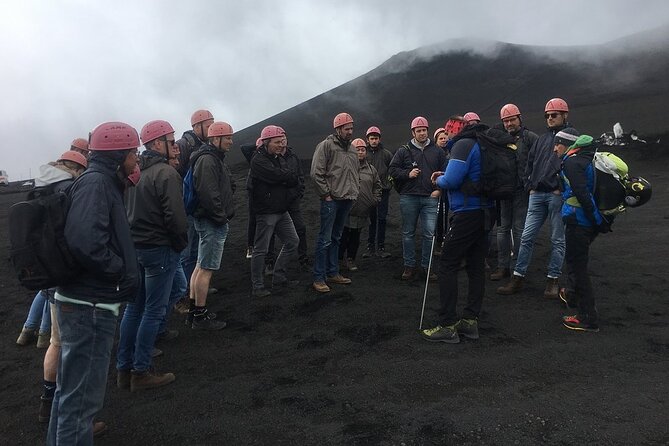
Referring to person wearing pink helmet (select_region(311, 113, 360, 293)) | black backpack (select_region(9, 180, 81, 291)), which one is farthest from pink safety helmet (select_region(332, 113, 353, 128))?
black backpack (select_region(9, 180, 81, 291))

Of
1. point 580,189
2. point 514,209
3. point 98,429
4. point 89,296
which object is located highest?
point 580,189

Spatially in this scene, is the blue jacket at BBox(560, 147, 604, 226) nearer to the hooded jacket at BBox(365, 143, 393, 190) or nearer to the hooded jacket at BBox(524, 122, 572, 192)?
the hooded jacket at BBox(524, 122, 572, 192)

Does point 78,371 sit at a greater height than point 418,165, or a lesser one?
lesser

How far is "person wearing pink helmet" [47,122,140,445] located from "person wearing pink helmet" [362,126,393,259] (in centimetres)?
453

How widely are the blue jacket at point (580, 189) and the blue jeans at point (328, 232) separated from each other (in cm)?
230

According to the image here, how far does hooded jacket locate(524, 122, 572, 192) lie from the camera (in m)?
4.35

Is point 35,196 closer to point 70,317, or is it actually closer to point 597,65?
point 70,317

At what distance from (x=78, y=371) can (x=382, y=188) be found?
4967 millimetres

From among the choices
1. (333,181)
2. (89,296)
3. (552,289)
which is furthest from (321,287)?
(89,296)

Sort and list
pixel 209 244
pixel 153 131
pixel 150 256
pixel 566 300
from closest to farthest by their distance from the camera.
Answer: pixel 150 256 < pixel 153 131 < pixel 209 244 < pixel 566 300

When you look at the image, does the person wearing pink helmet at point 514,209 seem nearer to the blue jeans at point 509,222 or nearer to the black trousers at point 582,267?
the blue jeans at point 509,222

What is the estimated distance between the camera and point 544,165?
14.6 ft

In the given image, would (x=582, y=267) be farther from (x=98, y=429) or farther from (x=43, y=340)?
(x=43, y=340)

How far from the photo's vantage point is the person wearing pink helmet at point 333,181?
189 inches
